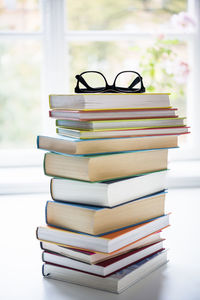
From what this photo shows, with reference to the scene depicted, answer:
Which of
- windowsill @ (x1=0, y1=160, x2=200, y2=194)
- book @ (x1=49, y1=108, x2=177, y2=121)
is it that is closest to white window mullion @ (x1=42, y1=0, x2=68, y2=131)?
windowsill @ (x1=0, y1=160, x2=200, y2=194)

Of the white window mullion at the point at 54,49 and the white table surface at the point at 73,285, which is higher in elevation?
the white window mullion at the point at 54,49

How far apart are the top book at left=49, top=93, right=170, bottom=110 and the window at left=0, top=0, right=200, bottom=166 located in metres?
1.47

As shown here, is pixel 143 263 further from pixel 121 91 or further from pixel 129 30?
pixel 129 30

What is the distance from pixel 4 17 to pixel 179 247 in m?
1.73

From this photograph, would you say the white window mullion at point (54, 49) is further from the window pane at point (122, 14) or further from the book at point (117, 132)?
the book at point (117, 132)

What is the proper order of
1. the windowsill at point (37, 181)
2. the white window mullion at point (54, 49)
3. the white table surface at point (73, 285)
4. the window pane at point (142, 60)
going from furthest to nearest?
the window pane at point (142, 60) < the white window mullion at point (54, 49) < the windowsill at point (37, 181) < the white table surface at point (73, 285)

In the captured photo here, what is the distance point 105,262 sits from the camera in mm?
1059

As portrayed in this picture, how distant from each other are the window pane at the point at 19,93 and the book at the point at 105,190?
160 cm

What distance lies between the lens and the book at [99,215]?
3.43 feet

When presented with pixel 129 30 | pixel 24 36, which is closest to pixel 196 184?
pixel 129 30

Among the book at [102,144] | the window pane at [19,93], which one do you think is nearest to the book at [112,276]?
the book at [102,144]

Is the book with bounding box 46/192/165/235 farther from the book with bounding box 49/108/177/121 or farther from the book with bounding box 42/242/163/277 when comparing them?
the book with bounding box 49/108/177/121

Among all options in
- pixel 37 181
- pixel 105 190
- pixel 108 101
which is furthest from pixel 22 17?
pixel 105 190

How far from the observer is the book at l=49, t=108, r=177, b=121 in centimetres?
105
